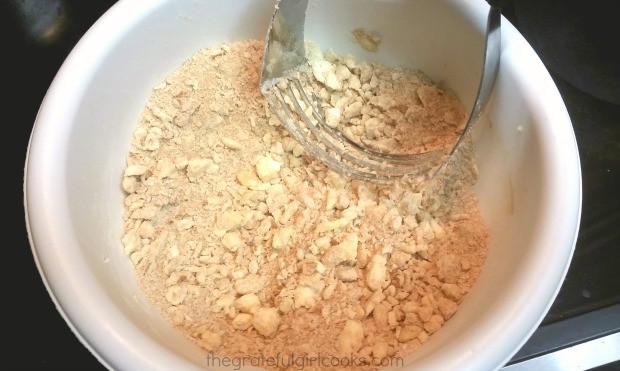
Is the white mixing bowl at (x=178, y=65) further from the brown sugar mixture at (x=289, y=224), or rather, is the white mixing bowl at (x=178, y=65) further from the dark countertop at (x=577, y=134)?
the dark countertop at (x=577, y=134)

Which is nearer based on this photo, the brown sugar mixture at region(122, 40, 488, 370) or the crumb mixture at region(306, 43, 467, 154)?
the brown sugar mixture at region(122, 40, 488, 370)

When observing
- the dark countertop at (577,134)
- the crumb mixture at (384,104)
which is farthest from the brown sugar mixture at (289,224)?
the dark countertop at (577,134)

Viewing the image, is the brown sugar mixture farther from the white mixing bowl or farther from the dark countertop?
the dark countertop

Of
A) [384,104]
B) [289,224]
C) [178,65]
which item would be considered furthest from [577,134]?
[178,65]

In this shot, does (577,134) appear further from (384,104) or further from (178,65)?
(178,65)

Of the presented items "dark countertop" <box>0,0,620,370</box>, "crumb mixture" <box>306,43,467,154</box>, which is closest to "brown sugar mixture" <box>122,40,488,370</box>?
"crumb mixture" <box>306,43,467,154</box>

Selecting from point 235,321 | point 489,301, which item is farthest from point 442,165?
point 235,321

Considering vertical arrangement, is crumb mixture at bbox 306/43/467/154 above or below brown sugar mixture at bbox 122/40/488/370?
above
